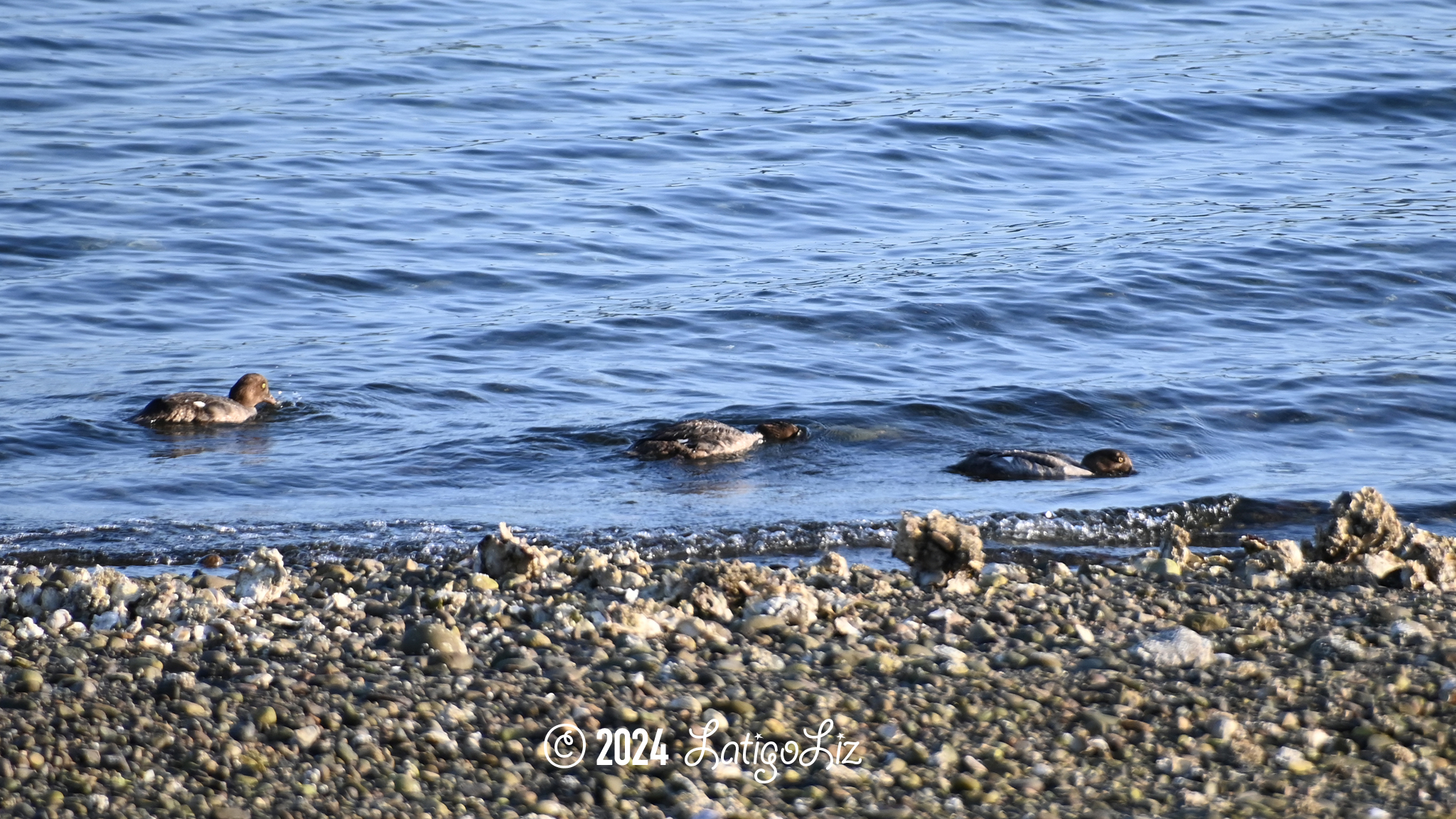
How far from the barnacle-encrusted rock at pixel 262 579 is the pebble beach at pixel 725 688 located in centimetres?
1

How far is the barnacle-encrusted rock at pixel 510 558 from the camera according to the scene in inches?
256

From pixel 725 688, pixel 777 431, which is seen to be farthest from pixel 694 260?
pixel 725 688

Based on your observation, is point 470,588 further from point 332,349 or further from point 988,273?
point 988,273

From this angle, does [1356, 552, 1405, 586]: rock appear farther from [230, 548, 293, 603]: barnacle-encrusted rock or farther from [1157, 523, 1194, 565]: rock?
[230, 548, 293, 603]: barnacle-encrusted rock

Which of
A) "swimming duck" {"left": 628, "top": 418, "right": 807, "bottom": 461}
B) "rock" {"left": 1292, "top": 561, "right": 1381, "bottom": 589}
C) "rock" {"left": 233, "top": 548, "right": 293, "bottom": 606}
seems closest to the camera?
"rock" {"left": 233, "top": 548, "right": 293, "bottom": 606}

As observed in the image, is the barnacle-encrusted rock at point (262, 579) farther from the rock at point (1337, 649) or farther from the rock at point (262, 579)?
the rock at point (1337, 649)

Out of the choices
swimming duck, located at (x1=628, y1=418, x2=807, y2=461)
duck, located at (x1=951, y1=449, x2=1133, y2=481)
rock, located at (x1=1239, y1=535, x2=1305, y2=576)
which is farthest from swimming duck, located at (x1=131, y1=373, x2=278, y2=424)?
rock, located at (x1=1239, y1=535, x2=1305, y2=576)

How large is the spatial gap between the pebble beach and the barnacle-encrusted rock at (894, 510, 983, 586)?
0.02 m

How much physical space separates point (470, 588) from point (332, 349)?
6147 millimetres

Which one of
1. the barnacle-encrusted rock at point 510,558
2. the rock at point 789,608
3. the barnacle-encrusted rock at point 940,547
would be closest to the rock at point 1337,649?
the barnacle-encrusted rock at point 940,547

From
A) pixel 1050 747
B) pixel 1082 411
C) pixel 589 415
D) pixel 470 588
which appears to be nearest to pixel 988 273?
pixel 1082 411

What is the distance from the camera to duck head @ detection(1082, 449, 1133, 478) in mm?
9578

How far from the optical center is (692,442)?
31.8ft

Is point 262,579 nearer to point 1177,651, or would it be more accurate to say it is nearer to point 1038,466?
point 1177,651
